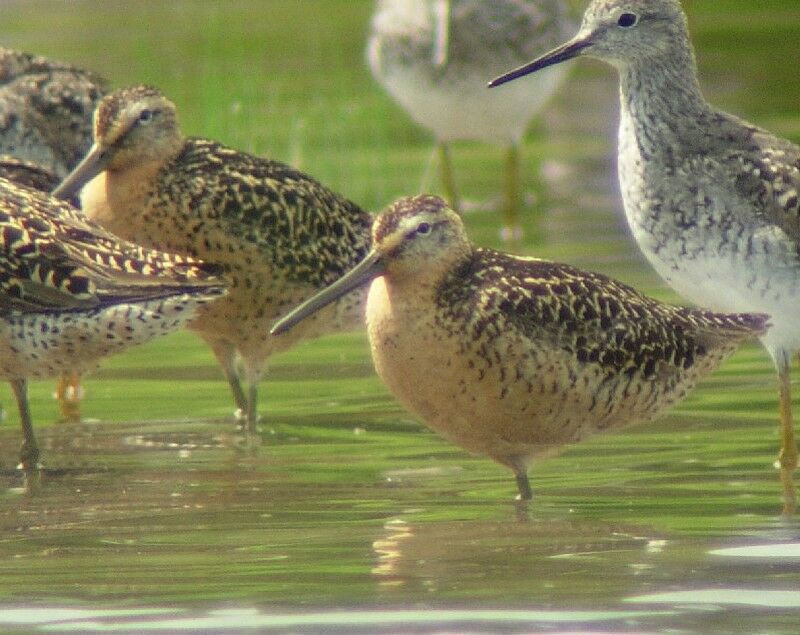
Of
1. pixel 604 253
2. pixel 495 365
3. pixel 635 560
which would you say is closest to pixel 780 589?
pixel 635 560

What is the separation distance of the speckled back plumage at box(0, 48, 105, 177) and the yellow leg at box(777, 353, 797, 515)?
4.97 meters

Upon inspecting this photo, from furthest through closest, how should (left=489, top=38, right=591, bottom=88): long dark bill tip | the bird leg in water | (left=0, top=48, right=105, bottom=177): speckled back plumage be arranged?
(left=0, top=48, right=105, bottom=177): speckled back plumage < (left=489, top=38, right=591, bottom=88): long dark bill tip < the bird leg in water

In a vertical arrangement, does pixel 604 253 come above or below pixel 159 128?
below

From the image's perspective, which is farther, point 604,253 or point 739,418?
point 604,253

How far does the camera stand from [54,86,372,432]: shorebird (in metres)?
9.08

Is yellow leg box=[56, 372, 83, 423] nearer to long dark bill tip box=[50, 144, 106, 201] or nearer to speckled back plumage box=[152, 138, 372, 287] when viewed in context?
long dark bill tip box=[50, 144, 106, 201]

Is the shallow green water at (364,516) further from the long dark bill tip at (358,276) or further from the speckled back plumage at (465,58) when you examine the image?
the speckled back plumage at (465,58)

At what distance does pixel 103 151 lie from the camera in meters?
9.27

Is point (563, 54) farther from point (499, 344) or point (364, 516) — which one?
point (364, 516)

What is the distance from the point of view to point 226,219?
29.8 ft

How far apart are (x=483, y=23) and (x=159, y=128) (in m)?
6.08

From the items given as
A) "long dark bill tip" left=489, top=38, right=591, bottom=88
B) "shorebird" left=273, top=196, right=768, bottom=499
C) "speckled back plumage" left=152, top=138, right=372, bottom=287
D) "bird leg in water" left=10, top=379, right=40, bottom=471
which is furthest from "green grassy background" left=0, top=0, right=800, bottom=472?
"long dark bill tip" left=489, top=38, right=591, bottom=88

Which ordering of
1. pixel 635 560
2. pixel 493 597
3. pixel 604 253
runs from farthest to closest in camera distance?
1. pixel 604 253
2. pixel 635 560
3. pixel 493 597

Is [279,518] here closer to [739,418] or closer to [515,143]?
[739,418]
